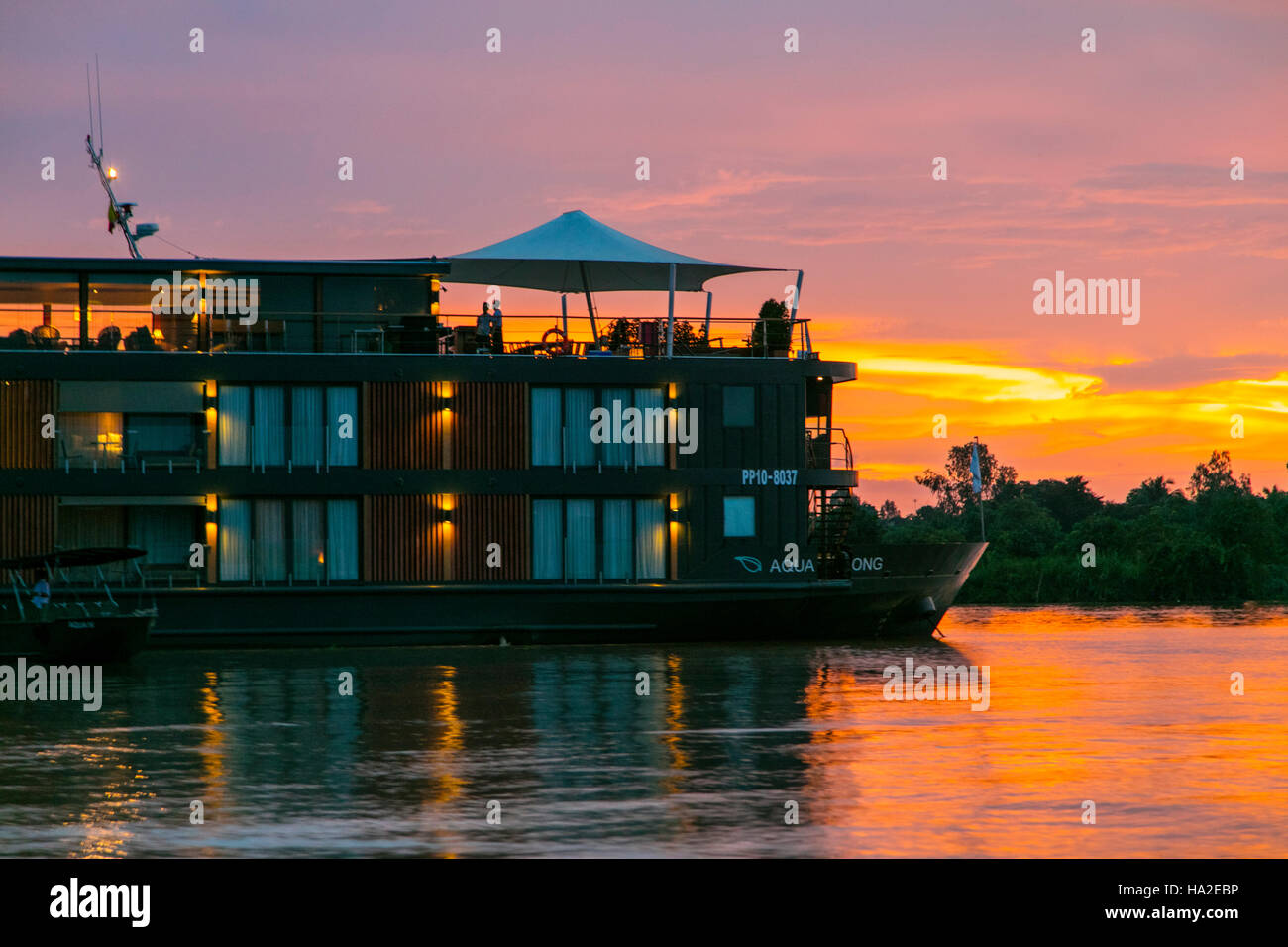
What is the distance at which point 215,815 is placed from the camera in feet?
36.0

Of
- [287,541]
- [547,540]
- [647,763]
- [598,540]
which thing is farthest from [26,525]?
[647,763]

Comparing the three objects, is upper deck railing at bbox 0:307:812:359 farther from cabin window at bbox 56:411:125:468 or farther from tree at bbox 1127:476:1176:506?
tree at bbox 1127:476:1176:506

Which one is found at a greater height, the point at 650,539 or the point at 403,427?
the point at 403,427

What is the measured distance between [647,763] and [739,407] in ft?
56.6

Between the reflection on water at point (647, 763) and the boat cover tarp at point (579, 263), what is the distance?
938cm

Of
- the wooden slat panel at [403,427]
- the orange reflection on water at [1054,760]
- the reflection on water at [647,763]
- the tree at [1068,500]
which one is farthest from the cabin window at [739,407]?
the tree at [1068,500]

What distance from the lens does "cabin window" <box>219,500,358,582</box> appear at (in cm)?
2903

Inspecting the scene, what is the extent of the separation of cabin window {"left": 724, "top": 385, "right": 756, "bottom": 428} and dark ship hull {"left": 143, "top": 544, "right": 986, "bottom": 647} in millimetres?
3150

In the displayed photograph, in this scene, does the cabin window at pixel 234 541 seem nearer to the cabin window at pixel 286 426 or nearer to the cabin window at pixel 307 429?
the cabin window at pixel 286 426

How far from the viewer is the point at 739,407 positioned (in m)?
30.2

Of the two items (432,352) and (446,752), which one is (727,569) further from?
(446,752)

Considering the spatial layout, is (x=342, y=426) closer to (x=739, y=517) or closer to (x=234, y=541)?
(x=234, y=541)

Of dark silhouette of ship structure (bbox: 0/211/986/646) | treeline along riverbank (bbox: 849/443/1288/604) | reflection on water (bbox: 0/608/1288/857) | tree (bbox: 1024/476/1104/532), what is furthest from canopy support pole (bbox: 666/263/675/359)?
tree (bbox: 1024/476/1104/532)
